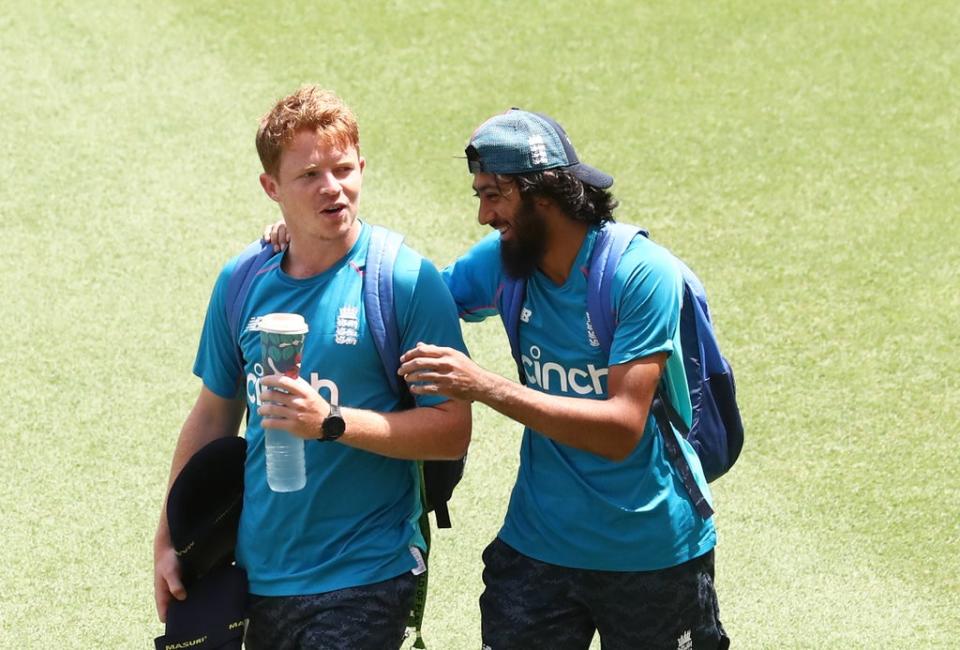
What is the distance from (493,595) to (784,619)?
75.5 inches

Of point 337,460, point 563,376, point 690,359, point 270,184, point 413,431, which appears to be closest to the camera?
point 413,431

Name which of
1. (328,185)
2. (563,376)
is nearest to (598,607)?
(563,376)

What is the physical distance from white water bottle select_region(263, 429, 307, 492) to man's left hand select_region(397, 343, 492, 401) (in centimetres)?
32

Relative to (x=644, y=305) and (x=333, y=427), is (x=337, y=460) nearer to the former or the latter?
(x=333, y=427)

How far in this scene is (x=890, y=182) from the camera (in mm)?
8750

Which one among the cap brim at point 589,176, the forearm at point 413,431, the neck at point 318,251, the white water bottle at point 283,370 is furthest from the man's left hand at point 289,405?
the cap brim at point 589,176

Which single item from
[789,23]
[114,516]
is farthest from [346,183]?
[789,23]

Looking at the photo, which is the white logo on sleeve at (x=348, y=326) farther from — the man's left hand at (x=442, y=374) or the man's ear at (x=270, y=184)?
the man's ear at (x=270, y=184)

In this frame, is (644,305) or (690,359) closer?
(644,305)

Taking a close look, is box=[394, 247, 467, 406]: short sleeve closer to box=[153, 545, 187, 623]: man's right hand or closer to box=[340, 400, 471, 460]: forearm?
box=[340, 400, 471, 460]: forearm

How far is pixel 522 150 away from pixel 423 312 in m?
0.54

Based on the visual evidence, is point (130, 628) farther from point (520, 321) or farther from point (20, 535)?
point (520, 321)

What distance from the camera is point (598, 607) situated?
430 centimetres

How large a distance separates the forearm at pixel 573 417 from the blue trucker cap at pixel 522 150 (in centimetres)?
63
